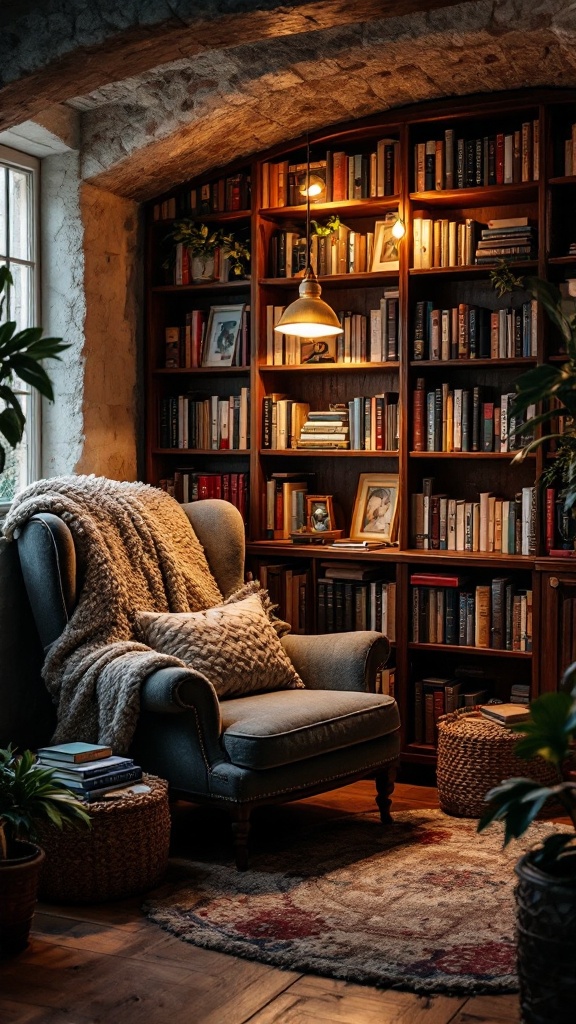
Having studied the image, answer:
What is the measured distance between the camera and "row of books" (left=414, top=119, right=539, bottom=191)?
462 centimetres

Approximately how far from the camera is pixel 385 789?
420 cm

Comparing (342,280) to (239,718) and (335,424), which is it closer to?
(335,424)

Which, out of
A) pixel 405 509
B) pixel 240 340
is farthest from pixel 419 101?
pixel 405 509

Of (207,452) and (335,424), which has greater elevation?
(335,424)

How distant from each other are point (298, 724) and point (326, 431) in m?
1.65

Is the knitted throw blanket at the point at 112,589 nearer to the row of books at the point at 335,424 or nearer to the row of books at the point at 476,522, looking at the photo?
the row of books at the point at 335,424

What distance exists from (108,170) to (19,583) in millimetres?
1838

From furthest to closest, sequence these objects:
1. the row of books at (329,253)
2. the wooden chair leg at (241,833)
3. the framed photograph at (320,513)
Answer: the framed photograph at (320,513), the row of books at (329,253), the wooden chair leg at (241,833)

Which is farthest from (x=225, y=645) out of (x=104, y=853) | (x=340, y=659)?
(x=104, y=853)

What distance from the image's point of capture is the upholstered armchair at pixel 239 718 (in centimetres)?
368

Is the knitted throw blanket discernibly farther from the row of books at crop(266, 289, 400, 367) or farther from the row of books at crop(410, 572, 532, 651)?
the row of books at crop(266, 289, 400, 367)

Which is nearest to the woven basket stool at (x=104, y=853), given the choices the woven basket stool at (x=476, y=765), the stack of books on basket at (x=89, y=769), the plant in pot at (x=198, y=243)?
Result: the stack of books on basket at (x=89, y=769)

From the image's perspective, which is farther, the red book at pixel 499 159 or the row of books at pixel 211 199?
the row of books at pixel 211 199

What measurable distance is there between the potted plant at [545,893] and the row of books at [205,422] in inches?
121
